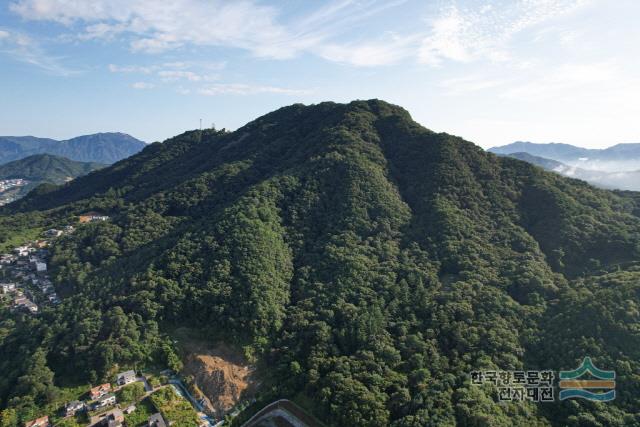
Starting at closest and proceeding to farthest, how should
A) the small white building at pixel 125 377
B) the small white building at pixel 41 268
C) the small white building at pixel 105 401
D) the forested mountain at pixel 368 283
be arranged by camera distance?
1. the small white building at pixel 105 401
2. the forested mountain at pixel 368 283
3. the small white building at pixel 125 377
4. the small white building at pixel 41 268

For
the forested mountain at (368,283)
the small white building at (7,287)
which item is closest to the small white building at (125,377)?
the forested mountain at (368,283)

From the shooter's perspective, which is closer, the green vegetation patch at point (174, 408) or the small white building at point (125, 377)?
the green vegetation patch at point (174, 408)

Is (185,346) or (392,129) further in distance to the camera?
(392,129)

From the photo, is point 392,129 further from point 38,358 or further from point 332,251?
point 38,358

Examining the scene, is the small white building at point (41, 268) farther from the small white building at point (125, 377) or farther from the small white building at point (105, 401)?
the small white building at point (105, 401)

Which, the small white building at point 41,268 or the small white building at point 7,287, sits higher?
the small white building at point 41,268

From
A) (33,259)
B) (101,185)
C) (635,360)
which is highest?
(101,185)

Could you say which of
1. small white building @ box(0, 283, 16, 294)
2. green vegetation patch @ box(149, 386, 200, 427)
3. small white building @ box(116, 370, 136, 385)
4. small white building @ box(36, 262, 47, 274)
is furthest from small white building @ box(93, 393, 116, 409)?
small white building @ box(36, 262, 47, 274)

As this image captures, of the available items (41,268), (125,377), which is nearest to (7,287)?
(41,268)

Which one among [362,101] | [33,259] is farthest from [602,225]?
[33,259]
